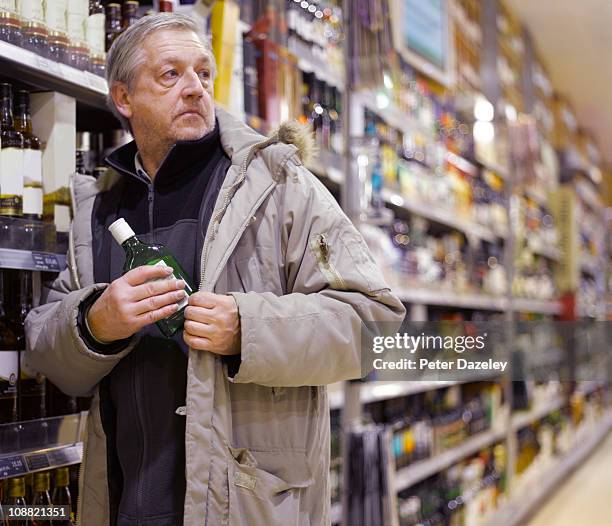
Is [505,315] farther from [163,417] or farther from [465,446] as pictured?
[163,417]

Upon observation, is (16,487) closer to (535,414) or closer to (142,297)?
(142,297)

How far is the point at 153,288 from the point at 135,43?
23.2 inches

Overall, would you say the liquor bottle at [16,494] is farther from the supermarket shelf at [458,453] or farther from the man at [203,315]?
the supermarket shelf at [458,453]

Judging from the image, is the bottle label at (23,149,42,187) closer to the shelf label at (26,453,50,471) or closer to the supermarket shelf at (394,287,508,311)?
the shelf label at (26,453,50,471)

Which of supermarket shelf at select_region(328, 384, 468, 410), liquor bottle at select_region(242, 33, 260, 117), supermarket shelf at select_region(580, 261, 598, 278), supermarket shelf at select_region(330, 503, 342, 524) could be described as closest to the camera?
liquor bottle at select_region(242, 33, 260, 117)

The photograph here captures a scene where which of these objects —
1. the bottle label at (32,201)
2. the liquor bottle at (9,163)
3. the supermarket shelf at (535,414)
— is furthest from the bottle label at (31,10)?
the supermarket shelf at (535,414)

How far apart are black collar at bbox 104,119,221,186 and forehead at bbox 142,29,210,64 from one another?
6.2 inches

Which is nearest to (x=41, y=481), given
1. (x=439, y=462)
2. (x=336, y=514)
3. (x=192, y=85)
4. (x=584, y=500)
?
Result: (x=192, y=85)

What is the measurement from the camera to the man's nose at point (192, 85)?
1.78 m

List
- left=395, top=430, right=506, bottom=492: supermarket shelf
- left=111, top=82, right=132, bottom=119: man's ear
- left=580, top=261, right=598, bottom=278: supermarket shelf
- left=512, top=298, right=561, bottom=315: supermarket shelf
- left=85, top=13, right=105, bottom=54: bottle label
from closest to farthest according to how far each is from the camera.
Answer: left=111, top=82, right=132, bottom=119: man's ear < left=85, top=13, right=105, bottom=54: bottle label < left=395, top=430, right=506, bottom=492: supermarket shelf < left=512, top=298, right=561, bottom=315: supermarket shelf < left=580, top=261, right=598, bottom=278: supermarket shelf

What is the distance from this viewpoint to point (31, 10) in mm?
1970

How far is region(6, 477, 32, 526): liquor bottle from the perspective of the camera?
1918mm

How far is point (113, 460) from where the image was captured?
176 cm

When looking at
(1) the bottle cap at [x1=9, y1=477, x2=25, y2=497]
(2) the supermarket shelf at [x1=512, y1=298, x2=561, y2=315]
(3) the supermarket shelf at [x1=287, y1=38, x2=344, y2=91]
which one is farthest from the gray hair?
(2) the supermarket shelf at [x1=512, y1=298, x2=561, y2=315]
